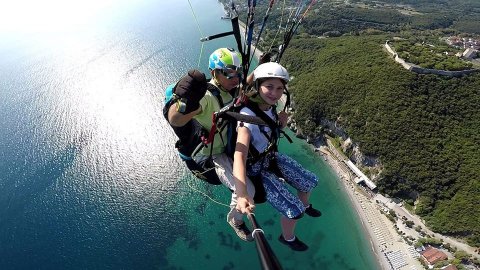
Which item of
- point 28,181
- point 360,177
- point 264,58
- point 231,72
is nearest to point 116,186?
point 28,181

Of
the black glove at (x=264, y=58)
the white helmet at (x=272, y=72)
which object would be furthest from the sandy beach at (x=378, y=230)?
the white helmet at (x=272, y=72)

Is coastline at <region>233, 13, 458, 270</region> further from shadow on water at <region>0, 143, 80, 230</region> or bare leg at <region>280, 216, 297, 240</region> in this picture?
shadow on water at <region>0, 143, 80, 230</region>

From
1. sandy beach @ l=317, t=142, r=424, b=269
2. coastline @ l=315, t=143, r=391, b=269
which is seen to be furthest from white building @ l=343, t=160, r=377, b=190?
coastline @ l=315, t=143, r=391, b=269

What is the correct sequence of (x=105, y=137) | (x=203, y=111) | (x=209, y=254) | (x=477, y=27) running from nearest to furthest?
(x=203, y=111) → (x=209, y=254) → (x=105, y=137) → (x=477, y=27)

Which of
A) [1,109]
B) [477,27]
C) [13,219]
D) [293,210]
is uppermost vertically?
[293,210]

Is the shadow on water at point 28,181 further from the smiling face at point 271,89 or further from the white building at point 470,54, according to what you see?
the white building at point 470,54

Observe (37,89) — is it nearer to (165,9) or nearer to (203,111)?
(165,9)

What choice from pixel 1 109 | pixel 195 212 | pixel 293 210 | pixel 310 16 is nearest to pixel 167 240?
pixel 195 212
